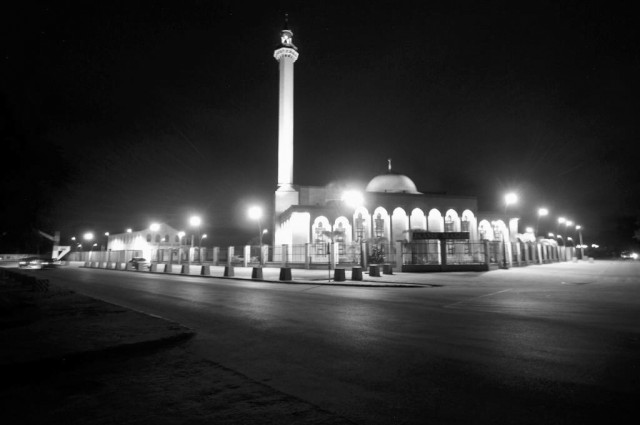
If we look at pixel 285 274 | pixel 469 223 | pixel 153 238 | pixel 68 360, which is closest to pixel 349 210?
pixel 469 223

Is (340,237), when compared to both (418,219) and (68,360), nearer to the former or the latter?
(418,219)

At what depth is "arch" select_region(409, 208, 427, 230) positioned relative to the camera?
49844mm

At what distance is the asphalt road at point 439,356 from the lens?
393 cm

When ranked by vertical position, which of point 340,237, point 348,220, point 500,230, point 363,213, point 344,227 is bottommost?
point 340,237

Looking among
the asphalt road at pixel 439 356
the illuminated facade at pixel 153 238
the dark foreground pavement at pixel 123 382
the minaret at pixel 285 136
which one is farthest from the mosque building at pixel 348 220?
the dark foreground pavement at pixel 123 382

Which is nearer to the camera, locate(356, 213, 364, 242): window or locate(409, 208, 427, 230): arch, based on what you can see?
locate(356, 213, 364, 242): window

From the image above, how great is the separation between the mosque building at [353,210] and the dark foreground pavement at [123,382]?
3343cm

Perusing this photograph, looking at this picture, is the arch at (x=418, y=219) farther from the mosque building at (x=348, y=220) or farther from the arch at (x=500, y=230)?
the arch at (x=500, y=230)

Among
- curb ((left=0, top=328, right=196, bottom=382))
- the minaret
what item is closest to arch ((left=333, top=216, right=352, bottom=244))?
the minaret

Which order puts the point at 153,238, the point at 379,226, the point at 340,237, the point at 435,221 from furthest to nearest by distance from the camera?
1. the point at 153,238
2. the point at 435,221
3. the point at 379,226
4. the point at 340,237

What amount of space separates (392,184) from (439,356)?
50.3 meters

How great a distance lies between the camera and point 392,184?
5528 centimetres

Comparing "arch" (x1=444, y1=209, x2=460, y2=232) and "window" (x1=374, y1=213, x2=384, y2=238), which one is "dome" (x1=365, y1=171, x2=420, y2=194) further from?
"window" (x1=374, y1=213, x2=384, y2=238)

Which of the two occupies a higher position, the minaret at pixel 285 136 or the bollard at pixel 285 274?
the minaret at pixel 285 136
